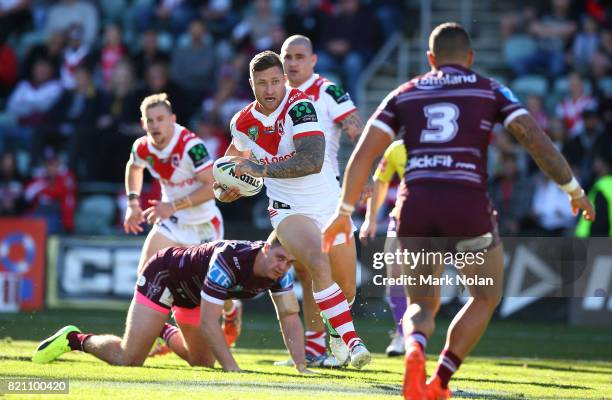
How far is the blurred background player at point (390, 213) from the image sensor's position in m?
9.39

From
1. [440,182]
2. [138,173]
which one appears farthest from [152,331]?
[440,182]

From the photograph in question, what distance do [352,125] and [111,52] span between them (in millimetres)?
10664

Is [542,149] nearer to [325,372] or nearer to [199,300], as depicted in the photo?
[325,372]

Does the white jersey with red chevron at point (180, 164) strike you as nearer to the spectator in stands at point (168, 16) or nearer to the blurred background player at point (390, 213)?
the blurred background player at point (390, 213)

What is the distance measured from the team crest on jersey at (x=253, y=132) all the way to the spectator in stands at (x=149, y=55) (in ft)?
34.9

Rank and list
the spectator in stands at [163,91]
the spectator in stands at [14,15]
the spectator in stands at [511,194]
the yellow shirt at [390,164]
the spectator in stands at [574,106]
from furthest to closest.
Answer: the spectator in stands at [14,15], the spectator in stands at [163,91], the spectator in stands at [574,106], the spectator in stands at [511,194], the yellow shirt at [390,164]

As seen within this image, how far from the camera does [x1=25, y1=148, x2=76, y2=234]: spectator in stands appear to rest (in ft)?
59.8

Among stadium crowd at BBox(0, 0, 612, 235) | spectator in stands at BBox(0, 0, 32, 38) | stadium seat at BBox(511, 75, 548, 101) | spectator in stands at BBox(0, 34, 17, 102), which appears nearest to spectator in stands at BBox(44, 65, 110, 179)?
stadium crowd at BBox(0, 0, 612, 235)

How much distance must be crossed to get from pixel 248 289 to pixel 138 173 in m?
2.64

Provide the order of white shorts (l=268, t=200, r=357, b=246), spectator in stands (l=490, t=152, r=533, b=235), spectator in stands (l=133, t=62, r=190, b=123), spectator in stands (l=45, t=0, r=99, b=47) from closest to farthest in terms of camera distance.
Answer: white shorts (l=268, t=200, r=357, b=246) → spectator in stands (l=490, t=152, r=533, b=235) → spectator in stands (l=133, t=62, r=190, b=123) → spectator in stands (l=45, t=0, r=99, b=47)

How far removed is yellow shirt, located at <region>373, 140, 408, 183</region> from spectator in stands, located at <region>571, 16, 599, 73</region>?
341 inches

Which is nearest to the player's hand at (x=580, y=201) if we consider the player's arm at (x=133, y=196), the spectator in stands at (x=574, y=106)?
the player's arm at (x=133, y=196)

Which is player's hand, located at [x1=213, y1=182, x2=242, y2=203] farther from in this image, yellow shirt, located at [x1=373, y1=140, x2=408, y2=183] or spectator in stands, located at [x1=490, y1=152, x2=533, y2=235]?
spectator in stands, located at [x1=490, y1=152, x2=533, y2=235]

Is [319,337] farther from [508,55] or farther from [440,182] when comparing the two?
[508,55]
